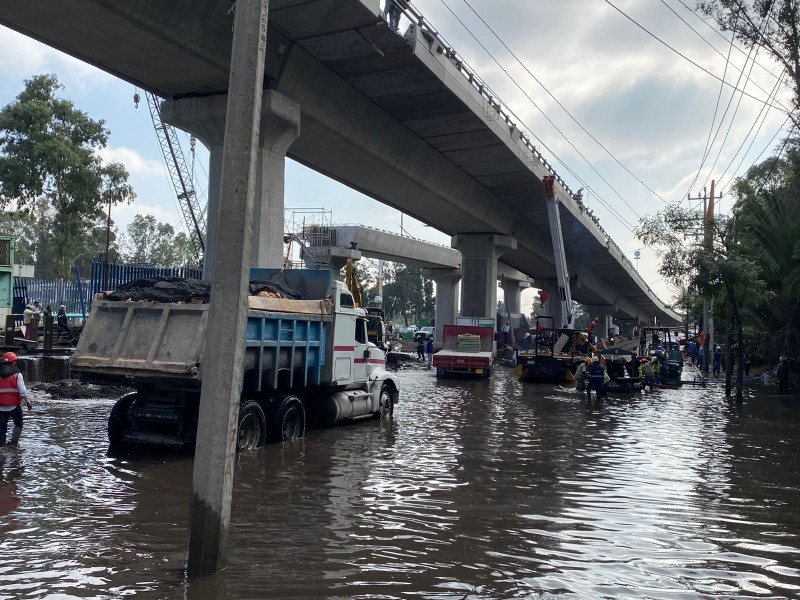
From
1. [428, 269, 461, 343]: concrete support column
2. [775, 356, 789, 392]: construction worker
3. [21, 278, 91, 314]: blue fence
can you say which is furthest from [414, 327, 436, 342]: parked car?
[775, 356, 789, 392]: construction worker

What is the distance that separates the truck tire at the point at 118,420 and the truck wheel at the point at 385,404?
5853 millimetres

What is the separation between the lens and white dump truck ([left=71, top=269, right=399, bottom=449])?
1070 cm

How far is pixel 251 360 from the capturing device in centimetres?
1155

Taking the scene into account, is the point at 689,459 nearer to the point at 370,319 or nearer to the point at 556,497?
the point at 556,497

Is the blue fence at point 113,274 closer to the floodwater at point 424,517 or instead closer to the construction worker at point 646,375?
the floodwater at point 424,517

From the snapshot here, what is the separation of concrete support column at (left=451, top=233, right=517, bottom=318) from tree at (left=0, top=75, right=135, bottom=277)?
21896mm

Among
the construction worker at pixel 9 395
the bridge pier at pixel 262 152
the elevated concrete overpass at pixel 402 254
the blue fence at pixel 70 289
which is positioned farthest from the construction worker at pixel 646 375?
the construction worker at pixel 9 395

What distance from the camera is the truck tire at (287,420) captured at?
12.6 metres

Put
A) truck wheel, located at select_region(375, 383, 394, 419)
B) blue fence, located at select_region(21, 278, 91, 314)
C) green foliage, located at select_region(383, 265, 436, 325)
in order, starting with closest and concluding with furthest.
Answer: truck wheel, located at select_region(375, 383, 394, 419) < blue fence, located at select_region(21, 278, 91, 314) < green foliage, located at select_region(383, 265, 436, 325)

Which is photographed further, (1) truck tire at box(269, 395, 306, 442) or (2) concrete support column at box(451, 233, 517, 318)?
(2) concrete support column at box(451, 233, 517, 318)

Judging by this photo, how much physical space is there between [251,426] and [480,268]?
95.7 ft

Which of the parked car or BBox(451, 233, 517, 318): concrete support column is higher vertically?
BBox(451, 233, 517, 318): concrete support column

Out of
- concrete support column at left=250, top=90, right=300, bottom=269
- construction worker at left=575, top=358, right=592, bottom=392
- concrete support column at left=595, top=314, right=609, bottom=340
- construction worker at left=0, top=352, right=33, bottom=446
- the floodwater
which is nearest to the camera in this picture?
the floodwater

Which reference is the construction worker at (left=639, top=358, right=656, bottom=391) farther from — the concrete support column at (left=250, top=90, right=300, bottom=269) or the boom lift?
the concrete support column at (left=250, top=90, right=300, bottom=269)
